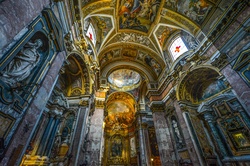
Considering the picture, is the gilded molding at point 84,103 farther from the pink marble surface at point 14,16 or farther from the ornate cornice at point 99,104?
the pink marble surface at point 14,16

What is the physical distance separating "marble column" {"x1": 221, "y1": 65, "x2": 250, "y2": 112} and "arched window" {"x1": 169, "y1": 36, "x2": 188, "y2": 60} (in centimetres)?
456

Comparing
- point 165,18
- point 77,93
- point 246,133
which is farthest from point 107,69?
point 246,133

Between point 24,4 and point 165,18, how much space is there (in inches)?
386

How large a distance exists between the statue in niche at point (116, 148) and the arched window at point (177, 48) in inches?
594

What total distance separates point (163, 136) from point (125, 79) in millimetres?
12619

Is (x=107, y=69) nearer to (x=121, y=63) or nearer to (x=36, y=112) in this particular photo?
(x=121, y=63)

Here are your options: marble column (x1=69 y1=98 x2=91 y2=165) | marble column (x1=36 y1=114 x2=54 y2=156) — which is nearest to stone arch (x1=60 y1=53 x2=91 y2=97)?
marble column (x1=69 y1=98 x2=91 y2=165)

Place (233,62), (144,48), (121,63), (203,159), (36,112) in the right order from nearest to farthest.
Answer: (36,112) < (233,62) < (203,159) < (144,48) < (121,63)

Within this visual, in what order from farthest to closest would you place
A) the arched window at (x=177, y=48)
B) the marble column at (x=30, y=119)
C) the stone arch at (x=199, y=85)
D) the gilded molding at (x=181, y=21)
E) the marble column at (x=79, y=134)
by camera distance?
1. the arched window at (x=177, y=48)
2. the gilded molding at (x=181, y=21)
3. the stone arch at (x=199, y=85)
4. the marble column at (x=79, y=134)
5. the marble column at (x=30, y=119)

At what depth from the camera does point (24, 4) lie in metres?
2.92

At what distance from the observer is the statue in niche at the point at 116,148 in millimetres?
17422

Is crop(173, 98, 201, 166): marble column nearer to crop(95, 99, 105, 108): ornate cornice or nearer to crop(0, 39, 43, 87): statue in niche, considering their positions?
crop(95, 99, 105, 108): ornate cornice

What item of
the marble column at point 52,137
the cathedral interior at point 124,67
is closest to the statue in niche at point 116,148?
the cathedral interior at point 124,67

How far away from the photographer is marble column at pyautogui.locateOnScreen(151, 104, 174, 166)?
9.08m
